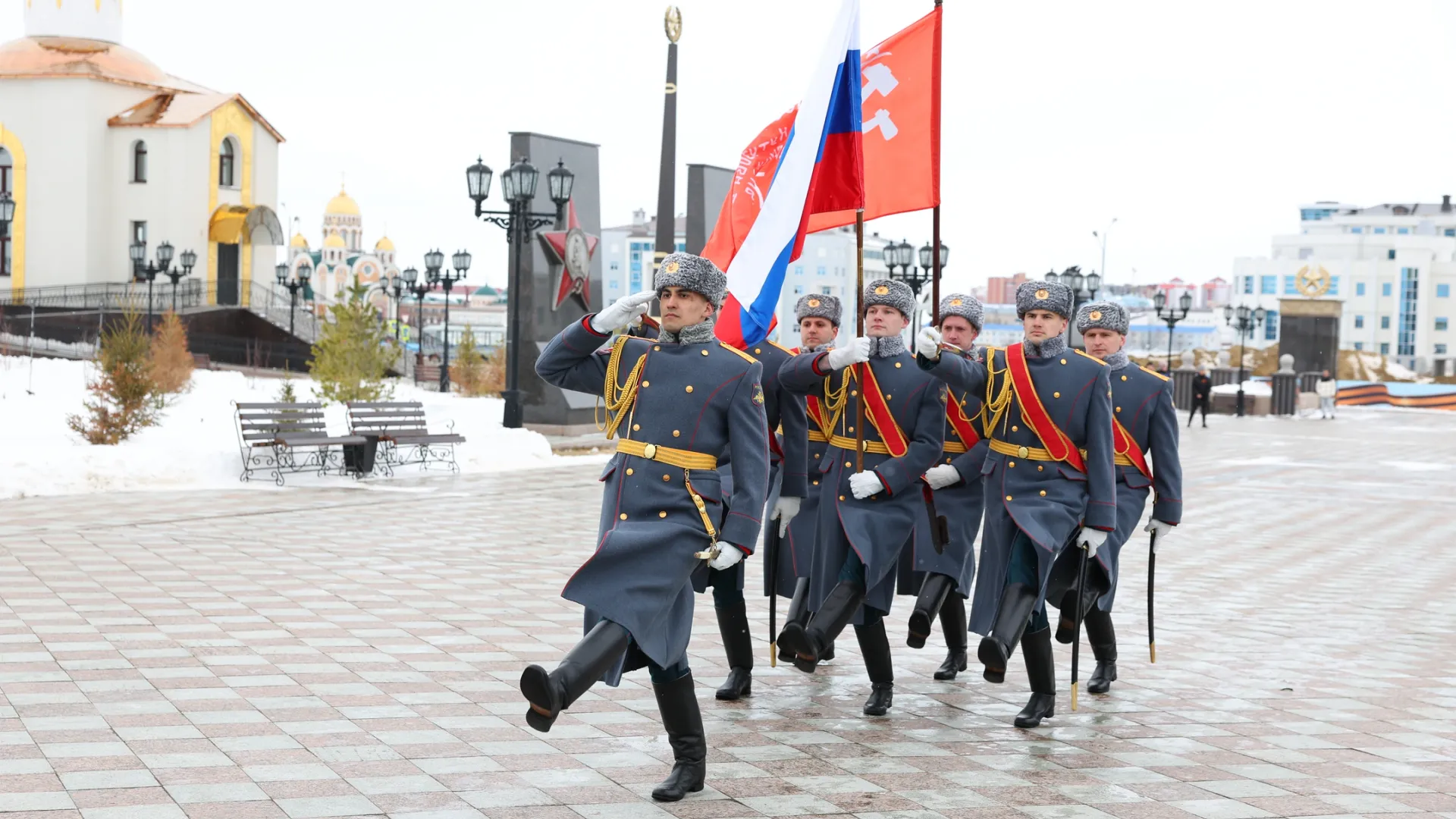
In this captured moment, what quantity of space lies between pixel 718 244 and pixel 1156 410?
2.32 m

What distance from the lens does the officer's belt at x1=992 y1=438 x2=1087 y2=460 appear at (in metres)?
6.62

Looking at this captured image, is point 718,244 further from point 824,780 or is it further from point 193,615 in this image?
point 193,615

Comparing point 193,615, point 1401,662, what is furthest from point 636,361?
point 1401,662

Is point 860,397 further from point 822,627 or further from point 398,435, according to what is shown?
point 398,435

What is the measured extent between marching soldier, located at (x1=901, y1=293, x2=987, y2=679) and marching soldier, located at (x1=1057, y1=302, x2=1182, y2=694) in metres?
0.60

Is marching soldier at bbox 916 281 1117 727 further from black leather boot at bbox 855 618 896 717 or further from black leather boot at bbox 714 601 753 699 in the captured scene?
black leather boot at bbox 714 601 753 699

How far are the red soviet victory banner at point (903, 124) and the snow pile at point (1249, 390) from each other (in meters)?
40.6

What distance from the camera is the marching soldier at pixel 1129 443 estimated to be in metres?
7.15

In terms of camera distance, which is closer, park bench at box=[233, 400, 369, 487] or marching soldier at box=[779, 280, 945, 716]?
marching soldier at box=[779, 280, 945, 716]

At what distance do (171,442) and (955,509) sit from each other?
12902 millimetres

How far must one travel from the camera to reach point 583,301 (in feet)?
81.3

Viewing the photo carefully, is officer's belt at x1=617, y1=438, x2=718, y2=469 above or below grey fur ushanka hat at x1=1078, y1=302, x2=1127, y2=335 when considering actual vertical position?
below

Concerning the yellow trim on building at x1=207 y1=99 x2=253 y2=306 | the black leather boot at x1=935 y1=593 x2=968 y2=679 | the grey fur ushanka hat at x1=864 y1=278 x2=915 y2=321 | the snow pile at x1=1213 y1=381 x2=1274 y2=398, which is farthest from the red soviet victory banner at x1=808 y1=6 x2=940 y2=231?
the yellow trim on building at x1=207 y1=99 x2=253 y2=306

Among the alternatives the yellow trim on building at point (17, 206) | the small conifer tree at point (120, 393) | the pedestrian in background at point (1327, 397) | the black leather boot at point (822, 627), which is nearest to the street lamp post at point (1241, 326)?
the pedestrian in background at point (1327, 397)
